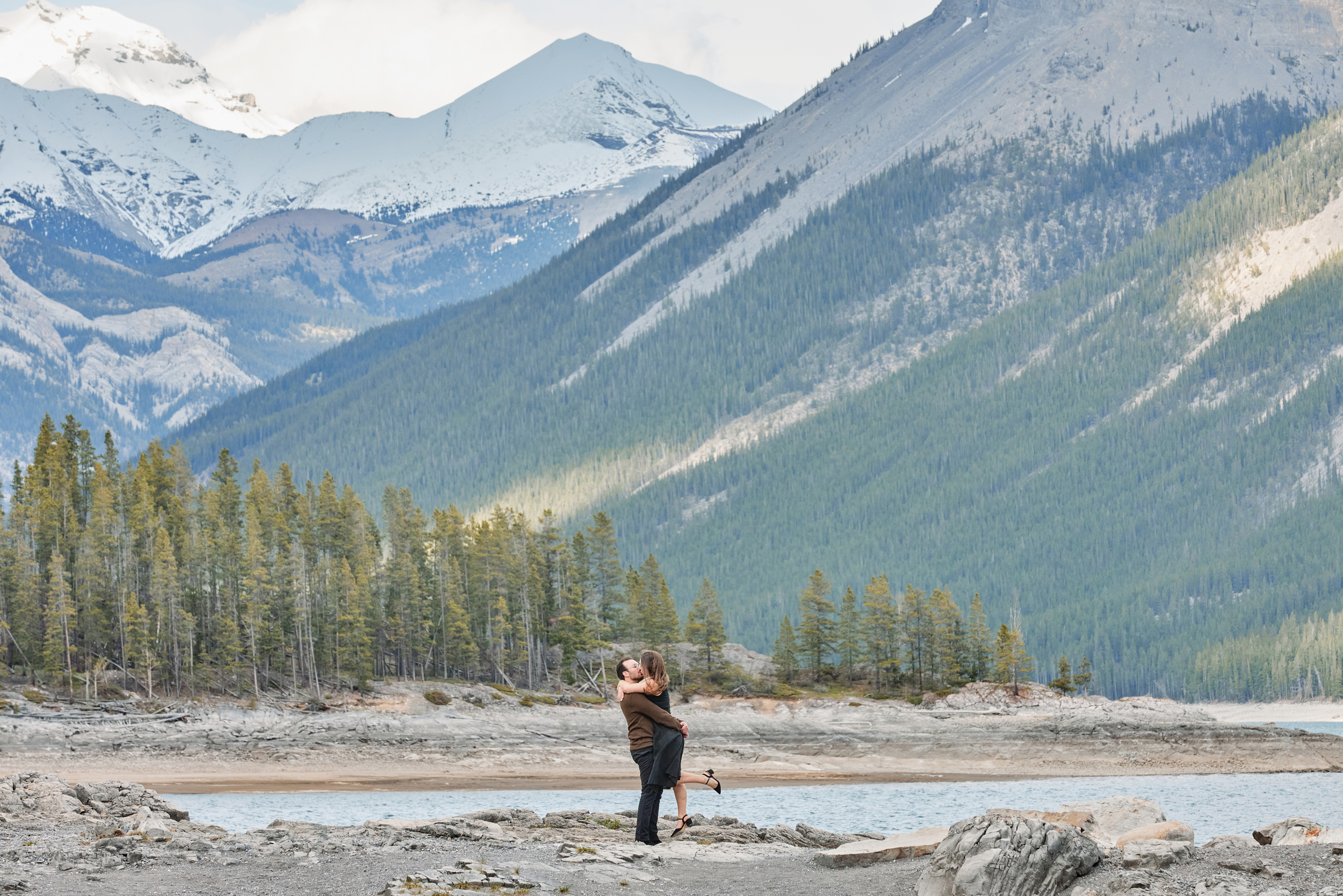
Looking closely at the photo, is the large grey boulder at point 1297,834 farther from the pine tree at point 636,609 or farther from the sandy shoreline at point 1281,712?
the sandy shoreline at point 1281,712

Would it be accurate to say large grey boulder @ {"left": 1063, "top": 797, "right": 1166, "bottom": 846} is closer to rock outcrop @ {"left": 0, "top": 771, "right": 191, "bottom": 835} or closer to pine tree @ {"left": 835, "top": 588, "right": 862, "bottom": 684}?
rock outcrop @ {"left": 0, "top": 771, "right": 191, "bottom": 835}

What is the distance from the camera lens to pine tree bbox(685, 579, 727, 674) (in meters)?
101

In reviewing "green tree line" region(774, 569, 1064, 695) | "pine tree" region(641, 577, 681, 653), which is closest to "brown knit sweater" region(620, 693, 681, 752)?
"pine tree" region(641, 577, 681, 653)

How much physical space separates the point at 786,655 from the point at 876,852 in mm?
75655

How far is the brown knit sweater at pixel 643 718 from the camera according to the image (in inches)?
1008

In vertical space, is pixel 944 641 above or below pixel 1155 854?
above

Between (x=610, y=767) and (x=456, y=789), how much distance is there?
40.9ft

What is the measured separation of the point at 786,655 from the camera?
10262 cm

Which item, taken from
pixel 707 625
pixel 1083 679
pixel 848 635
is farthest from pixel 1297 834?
pixel 1083 679

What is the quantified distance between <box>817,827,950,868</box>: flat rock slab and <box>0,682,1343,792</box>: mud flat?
134 ft

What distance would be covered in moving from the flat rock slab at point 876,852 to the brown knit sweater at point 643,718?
423cm

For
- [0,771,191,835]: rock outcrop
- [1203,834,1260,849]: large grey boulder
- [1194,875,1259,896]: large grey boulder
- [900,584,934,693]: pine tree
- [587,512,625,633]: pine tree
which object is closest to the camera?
[1194,875,1259,896]: large grey boulder

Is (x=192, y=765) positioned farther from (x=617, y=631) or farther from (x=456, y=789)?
(x=617, y=631)

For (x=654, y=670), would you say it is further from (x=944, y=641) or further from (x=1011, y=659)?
(x=944, y=641)
